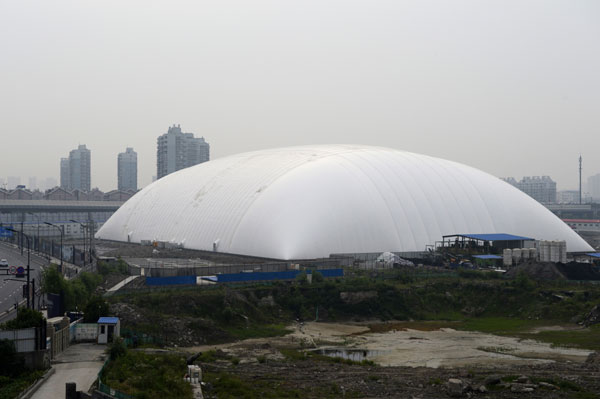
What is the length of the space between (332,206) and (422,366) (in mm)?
26161

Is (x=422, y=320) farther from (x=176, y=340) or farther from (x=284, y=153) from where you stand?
(x=284, y=153)

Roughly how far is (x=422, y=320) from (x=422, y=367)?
555 inches

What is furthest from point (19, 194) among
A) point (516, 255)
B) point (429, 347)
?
point (429, 347)

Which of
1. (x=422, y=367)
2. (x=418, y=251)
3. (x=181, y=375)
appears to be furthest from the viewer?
Result: (x=418, y=251)

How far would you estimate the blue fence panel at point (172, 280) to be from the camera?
141 feet

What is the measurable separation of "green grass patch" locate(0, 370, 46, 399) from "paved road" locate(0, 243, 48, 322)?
11691mm

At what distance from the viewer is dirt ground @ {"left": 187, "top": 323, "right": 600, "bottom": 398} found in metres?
24.9

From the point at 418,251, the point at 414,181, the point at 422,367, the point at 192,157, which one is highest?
the point at 192,157

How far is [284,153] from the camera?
6994cm

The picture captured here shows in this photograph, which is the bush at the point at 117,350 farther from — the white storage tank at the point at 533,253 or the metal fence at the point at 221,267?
the white storage tank at the point at 533,253

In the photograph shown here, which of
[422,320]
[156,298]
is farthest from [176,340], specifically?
[422,320]

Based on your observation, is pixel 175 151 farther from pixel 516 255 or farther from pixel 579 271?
pixel 579 271

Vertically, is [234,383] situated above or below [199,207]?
below

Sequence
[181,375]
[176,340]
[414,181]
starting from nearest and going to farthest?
[181,375]
[176,340]
[414,181]
